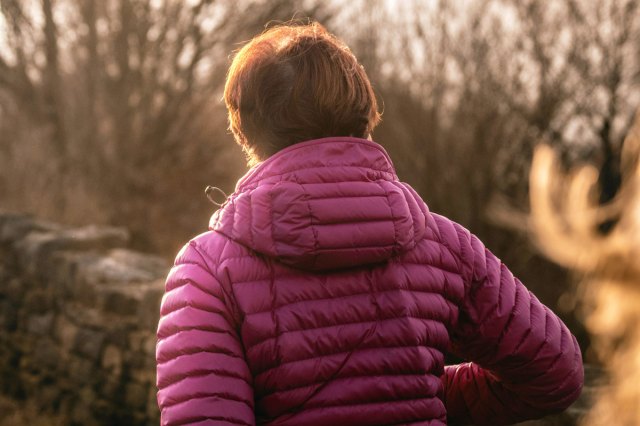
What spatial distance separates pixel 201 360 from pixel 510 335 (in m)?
0.63

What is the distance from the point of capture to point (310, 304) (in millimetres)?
1543

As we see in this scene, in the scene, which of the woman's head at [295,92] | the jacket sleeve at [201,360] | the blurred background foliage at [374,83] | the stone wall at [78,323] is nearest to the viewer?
the jacket sleeve at [201,360]

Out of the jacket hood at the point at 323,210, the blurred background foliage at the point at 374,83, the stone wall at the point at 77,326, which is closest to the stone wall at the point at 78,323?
the stone wall at the point at 77,326

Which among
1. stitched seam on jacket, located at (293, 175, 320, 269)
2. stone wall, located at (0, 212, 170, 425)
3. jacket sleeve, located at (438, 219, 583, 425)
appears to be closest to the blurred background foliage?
stone wall, located at (0, 212, 170, 425)

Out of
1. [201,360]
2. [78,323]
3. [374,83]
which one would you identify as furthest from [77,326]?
[374,83]

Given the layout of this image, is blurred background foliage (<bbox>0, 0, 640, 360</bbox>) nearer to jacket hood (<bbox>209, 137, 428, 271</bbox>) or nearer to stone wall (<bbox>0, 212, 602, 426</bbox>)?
stone wall (<bbox>0, 212, 602, 426</bbox>)

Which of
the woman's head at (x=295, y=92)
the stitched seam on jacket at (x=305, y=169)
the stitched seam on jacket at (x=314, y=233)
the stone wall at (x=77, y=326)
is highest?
the woman's head at (x=295, y=92)

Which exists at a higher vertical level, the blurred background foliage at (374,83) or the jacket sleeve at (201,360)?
the jacket sleeve at (201,360)

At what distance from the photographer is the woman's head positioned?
161cm

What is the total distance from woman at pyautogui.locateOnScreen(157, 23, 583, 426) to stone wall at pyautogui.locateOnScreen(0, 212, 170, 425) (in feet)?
10.3

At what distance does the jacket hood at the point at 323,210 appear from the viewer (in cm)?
152

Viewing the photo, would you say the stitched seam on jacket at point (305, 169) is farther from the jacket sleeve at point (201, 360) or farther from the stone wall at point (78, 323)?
the stone wall at point (78, 323)

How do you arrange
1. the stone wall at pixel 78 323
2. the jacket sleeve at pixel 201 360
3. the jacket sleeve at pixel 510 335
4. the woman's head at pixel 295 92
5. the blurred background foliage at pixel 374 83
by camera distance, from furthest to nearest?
the blurred background foliage at pixel 374 83 < the stone wall at pixel 78 323 < the jacket sleeve at pixel 510 335 < the woman's head at pixel 295 92 < the jacket sleeve at pixel 201 360

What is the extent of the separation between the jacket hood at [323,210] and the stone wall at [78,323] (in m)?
3.19
